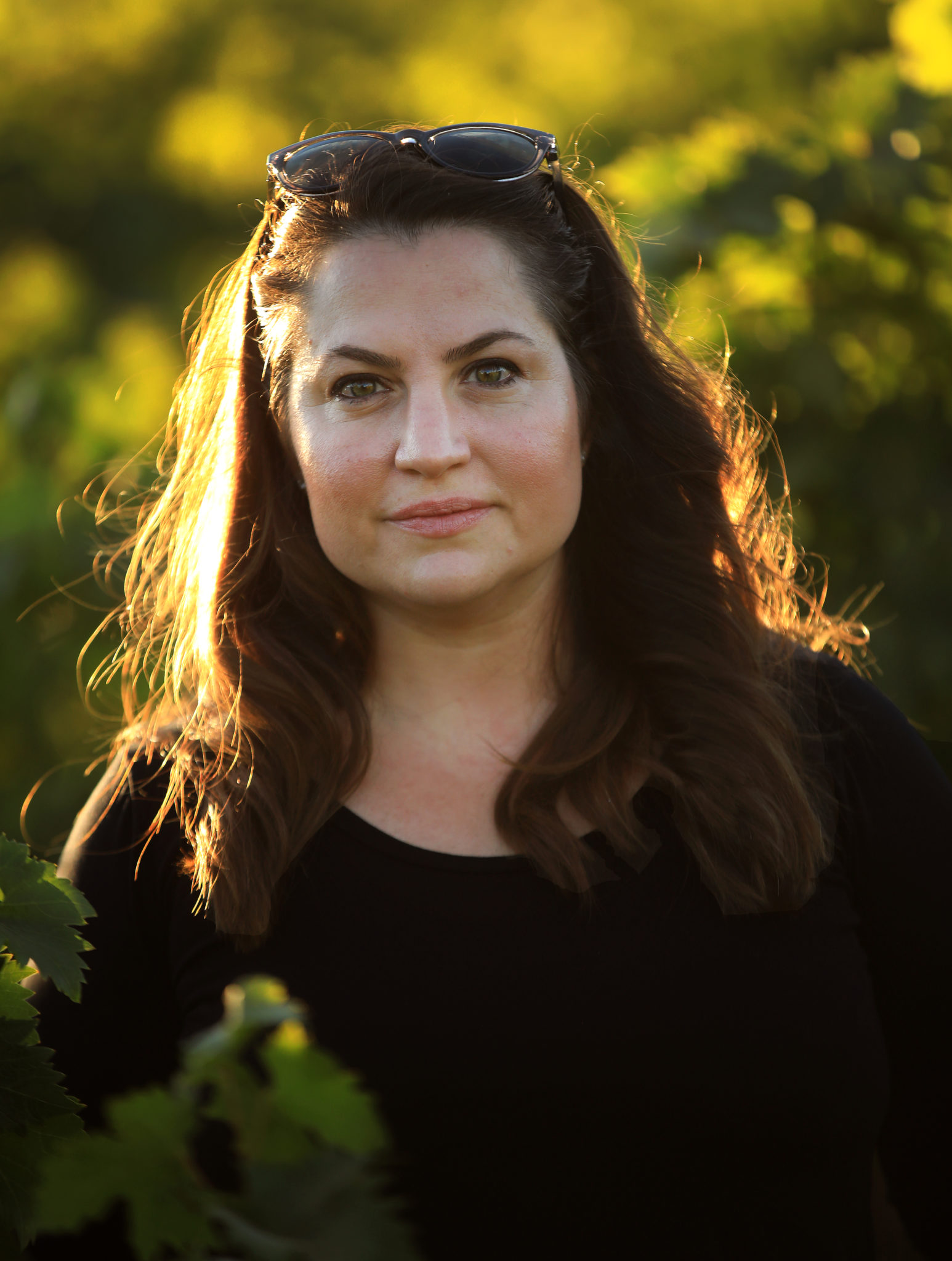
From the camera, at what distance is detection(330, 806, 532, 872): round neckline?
1.80 metres

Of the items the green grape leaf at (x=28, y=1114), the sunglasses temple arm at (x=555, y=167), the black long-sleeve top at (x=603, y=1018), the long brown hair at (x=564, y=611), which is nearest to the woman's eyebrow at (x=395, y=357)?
the long brown hair at (x=564, y=611)

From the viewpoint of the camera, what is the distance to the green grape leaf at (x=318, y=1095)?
62cm

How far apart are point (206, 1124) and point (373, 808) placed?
49 centimetres

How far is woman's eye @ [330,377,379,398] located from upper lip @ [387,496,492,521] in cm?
18

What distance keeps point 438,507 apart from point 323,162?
638 millimetres

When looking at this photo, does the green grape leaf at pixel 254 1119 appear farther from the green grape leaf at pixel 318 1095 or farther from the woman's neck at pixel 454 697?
the woman's neck at pixel 454 697

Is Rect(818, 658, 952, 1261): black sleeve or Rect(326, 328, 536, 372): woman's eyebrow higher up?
Rect(326, 328, 536, 372): woman's eyebrow

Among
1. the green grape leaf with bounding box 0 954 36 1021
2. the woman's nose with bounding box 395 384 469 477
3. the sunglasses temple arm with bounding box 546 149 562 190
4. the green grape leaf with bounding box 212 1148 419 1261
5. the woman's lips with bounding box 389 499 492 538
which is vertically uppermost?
the sunglasses temple arm with bounding box 546 149 562 190

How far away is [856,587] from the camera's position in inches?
148

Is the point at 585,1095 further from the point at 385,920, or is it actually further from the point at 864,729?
the point at 864,729

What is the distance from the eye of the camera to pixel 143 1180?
0.66 metres

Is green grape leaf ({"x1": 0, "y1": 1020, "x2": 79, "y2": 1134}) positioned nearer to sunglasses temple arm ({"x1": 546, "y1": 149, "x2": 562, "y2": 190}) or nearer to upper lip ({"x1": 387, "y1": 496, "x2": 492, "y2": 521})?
upper lip ({"x1": 387, "y1": 496, "x2": 492, "y2": 521})

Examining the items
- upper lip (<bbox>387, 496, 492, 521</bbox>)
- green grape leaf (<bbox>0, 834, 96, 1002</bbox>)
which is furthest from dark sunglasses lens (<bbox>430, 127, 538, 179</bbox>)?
green grape leaf (<bbox>0, 834, 96, 1002</bbox>)

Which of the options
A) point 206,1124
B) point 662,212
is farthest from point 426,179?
point 662,212
